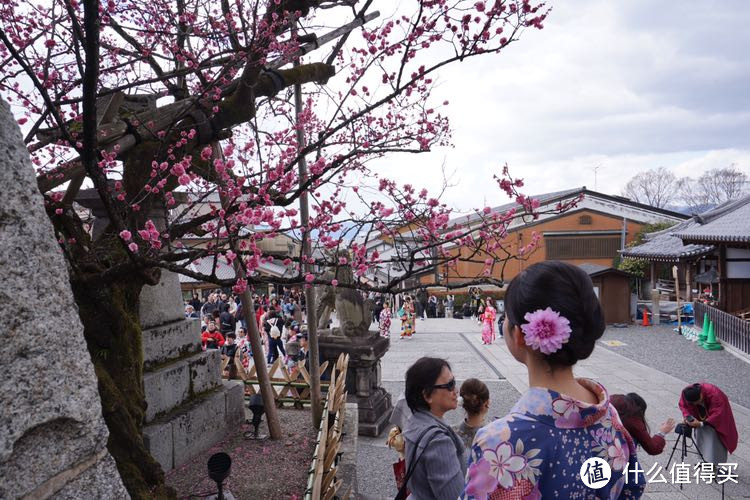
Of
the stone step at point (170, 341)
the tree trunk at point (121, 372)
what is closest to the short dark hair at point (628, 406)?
the tree trunk at point (121, 372)

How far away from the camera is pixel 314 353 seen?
5.41 meters

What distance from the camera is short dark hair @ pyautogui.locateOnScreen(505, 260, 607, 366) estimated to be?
1436mm

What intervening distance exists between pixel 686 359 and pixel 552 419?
48.8 ft

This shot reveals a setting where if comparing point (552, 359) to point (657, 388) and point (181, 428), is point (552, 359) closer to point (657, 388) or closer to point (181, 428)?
point (181, 428)

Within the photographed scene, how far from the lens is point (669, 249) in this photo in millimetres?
21234

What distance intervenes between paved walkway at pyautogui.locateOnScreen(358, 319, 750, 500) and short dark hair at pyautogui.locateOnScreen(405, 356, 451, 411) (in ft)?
7.91

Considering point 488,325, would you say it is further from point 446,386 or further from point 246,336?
point 446,386

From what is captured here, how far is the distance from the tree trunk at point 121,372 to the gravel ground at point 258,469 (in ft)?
3.08

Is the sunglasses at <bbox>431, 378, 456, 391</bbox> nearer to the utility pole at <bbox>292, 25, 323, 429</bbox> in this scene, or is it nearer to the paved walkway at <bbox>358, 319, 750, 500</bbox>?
the utility pole at <bbox>292, 25, 323, 429</bbox>

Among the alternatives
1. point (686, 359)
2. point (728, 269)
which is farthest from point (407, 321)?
point (728, 269)

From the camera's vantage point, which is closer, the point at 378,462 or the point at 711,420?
the point at 711,420

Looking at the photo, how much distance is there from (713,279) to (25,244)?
69.6 ft

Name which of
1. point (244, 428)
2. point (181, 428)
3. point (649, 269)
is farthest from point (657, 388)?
point (649, 269)

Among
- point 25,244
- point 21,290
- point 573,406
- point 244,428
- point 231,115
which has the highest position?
point 231,115
